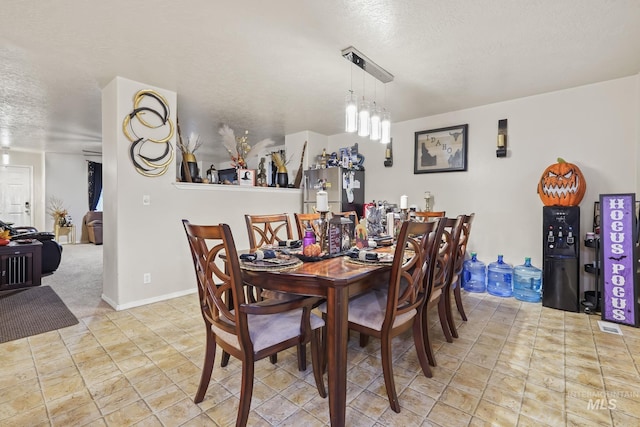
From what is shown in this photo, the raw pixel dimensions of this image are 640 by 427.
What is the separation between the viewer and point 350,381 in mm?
1882

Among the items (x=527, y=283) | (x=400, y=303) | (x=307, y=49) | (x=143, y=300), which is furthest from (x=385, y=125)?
(x=143, y=300)

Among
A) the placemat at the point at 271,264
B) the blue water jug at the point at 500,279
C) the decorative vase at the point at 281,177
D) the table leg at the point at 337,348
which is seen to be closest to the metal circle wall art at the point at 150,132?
the decorative vase at the point at 281,177

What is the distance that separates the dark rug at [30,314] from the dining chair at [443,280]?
3047 mm

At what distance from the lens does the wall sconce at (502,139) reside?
3678mm

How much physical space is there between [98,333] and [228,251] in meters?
2.10

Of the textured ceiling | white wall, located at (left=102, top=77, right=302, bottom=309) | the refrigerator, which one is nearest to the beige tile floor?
white wall, located at (left=102, top=77, right=302, bottom=309)

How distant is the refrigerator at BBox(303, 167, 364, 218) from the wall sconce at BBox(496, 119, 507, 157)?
198cm

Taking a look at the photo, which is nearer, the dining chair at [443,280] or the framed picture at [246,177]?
the dining chair at [443,280]

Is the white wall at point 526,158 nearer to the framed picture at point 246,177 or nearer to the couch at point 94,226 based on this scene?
the framed picture at point 246,177

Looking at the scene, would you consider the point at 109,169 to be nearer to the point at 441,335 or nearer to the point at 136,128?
the point at 136,128

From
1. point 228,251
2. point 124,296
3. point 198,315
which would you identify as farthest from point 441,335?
point 124,296

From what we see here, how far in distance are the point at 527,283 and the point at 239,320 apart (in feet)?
11.5

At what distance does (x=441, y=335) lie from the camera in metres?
2.54

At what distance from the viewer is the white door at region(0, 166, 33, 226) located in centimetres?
702
